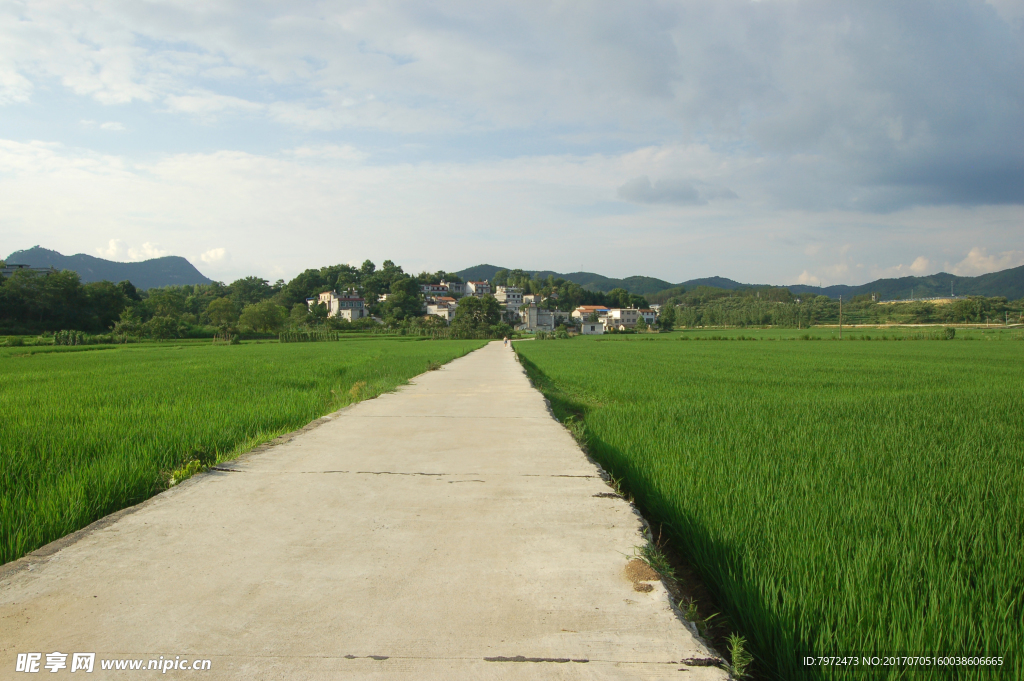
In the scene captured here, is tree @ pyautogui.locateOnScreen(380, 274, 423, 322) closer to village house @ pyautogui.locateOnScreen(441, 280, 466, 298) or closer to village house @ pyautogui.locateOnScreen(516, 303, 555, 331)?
village house @ pyautogui.locateOnScreen(516, 303, 555, 331)

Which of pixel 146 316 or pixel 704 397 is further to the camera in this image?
pixel 146 316

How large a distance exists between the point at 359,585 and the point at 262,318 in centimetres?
8320

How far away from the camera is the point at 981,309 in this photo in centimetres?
9581

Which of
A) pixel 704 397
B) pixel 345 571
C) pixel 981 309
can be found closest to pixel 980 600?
pixel 345 571

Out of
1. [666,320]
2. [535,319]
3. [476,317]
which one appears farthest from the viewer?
[535,319]

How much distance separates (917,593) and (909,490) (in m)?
1.86

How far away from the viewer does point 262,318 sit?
77.2m

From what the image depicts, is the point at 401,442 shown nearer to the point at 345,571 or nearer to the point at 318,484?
the point at 318,484

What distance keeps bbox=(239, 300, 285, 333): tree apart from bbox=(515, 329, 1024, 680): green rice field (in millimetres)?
79043

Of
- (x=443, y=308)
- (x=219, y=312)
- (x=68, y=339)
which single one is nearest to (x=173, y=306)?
(x=219, y=312)

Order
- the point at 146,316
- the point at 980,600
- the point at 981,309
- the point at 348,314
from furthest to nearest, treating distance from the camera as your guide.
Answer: the point at 348,314, the point at 981,309, the point at 146,316, the point at 980,600

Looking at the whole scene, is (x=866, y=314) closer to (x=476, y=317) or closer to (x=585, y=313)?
(x=585, y=313)

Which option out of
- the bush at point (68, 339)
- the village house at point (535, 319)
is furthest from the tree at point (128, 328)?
the village house at point (535, 319)

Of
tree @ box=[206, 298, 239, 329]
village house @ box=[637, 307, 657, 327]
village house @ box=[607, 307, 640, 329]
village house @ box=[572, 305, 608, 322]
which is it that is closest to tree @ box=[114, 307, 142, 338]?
tree @ box=[206, 298, 239, 329]
